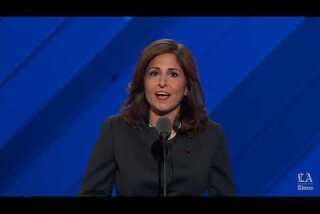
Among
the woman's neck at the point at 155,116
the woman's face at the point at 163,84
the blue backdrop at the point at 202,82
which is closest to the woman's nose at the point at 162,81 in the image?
the woman's face at the point at 163,84

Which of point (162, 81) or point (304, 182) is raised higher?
point (162, 81)

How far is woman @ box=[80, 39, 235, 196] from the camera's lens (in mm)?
2549

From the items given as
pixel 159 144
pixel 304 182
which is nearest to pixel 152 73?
pixel 159 144

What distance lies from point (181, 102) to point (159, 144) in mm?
352

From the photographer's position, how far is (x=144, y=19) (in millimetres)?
3652

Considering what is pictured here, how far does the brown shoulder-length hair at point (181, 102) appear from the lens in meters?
2.71

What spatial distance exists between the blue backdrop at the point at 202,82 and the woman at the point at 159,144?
2.86 feet

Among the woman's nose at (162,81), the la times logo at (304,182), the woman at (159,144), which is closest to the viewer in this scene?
the woman at (159,144)

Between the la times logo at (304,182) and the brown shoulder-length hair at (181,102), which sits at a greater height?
the brown shoulder-length hair at (181,102)

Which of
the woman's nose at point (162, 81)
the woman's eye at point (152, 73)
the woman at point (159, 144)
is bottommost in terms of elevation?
the woman at point (159, 144)

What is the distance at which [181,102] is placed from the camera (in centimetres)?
279

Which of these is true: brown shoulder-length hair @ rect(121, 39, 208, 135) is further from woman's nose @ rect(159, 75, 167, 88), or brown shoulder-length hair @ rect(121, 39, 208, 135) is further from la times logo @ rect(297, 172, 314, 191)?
la times logo @ rect(297, 172, 314, 191)

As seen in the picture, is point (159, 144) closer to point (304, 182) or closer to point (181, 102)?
point (181, 102)

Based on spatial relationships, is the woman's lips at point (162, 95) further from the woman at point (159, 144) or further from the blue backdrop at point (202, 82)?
the blue backdrop at point (202, 82)
